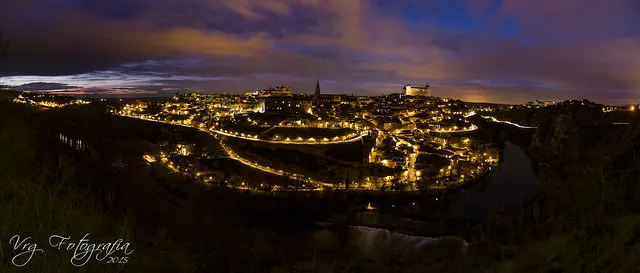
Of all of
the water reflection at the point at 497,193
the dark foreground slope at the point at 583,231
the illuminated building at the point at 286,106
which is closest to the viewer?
the dark foreground slope at the point at 583,231

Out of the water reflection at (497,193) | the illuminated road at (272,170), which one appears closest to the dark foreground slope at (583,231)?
the water reflection at (497,193)

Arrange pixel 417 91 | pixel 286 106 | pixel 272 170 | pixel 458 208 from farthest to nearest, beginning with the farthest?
pixel 417 91
pixel 286 106
pixel 272 170
pixel 458 208

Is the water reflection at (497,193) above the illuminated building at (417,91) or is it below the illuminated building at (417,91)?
below

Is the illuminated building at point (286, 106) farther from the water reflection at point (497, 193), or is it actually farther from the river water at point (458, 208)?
the river water at point (458, 208)

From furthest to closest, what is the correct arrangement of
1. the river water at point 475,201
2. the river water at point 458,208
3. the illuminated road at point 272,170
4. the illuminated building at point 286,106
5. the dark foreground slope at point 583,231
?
the illuminated building at point 286,106
the illuminated road at point 272,170
the river water at point 475,201
the river water at point 458,208
the dark foreground slope at point 583,231

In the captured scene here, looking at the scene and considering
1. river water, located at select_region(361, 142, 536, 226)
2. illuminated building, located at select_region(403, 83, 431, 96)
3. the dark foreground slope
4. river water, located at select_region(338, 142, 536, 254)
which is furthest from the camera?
illuminated building, located at select_region(403, 83, 431, 96)

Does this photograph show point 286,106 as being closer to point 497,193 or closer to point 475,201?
point 497,193

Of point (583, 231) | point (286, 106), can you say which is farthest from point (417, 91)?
point (583, 231)

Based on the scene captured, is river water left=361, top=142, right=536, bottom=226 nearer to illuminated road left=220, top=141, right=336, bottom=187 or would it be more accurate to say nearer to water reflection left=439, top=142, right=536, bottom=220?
water reflection left=439, top=142, right=536, bottom=220

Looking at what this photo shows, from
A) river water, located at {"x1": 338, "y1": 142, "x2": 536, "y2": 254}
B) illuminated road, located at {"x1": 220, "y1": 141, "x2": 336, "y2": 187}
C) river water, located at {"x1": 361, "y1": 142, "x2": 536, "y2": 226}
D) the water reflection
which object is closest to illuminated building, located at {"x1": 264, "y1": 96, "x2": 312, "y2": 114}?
illuminated road, located at {"x1": 220, "y1": 141, "x2": 336, "y2": 187}

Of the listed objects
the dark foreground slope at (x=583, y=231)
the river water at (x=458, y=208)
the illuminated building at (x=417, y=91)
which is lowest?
the river water at (x=458, y=208)

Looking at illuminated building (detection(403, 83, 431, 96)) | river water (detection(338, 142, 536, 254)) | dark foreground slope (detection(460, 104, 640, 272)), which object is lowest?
river water (detection(338, 142, 536, 254))

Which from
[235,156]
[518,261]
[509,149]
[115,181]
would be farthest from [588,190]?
[509,149]
